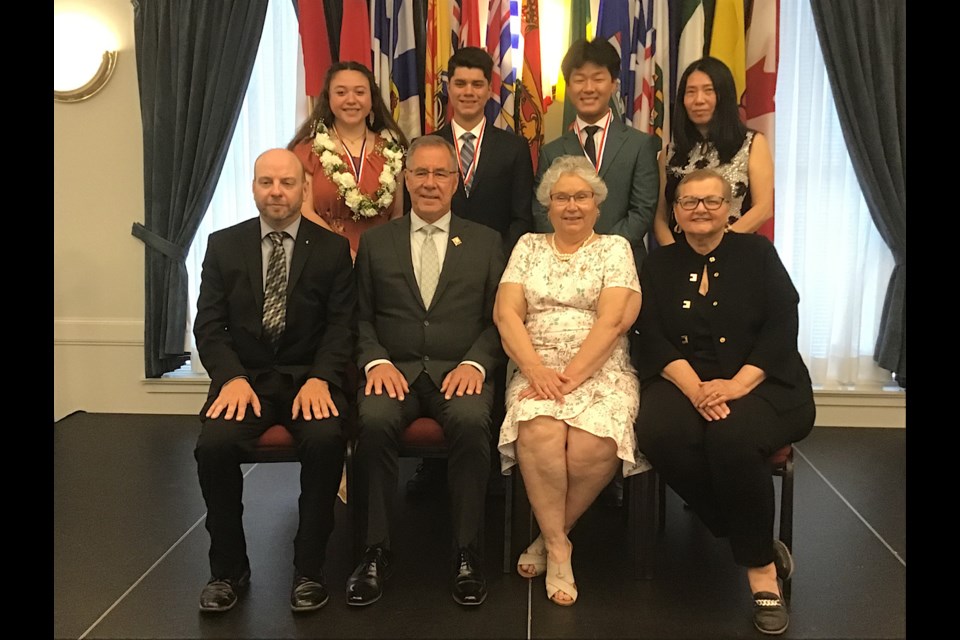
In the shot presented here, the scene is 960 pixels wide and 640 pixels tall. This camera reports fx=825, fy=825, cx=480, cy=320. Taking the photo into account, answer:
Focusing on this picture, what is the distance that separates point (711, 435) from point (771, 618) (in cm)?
56

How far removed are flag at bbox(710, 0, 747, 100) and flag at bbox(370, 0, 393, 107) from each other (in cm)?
162

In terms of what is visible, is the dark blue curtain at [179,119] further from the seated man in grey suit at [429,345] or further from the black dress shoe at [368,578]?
the black dress shoe at [368,578]

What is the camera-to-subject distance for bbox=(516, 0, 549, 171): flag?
4.12 meters

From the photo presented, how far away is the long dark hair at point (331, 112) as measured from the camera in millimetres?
3328

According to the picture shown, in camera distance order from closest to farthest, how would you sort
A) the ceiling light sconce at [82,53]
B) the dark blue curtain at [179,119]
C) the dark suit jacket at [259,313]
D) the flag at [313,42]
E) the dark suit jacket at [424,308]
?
the dark suit jacket at [259,313], the dark suit jacket at [424,308], the flag at [313,42], the dark blue curtain at [179,119], the ceiling light sconce at [82,53]

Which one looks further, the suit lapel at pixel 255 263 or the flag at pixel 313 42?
the flag at pixel 313 42

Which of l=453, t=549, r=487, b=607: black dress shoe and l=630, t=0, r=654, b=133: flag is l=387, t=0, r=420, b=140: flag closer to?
l=630, t=0, r=654, b=133: flag

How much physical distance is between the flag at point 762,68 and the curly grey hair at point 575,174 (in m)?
1.48

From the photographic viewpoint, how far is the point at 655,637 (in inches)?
95.8

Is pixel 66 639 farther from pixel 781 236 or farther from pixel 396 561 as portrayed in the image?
pixel 781 236

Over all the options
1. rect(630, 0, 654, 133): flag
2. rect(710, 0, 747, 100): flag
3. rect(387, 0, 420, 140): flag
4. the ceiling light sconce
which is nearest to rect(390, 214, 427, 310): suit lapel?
rect(387, 0, 420, 140): flag

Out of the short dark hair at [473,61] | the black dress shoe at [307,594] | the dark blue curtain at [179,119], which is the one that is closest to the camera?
the black dress shoe at [307,594]

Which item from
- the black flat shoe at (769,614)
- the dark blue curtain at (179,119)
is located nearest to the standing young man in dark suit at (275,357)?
the black flat shoe at (769,614)
